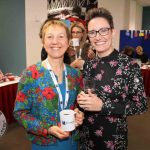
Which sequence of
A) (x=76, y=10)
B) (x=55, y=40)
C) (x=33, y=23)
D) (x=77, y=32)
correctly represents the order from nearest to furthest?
(x=55, y=40)
(x=77, y=32)
(x=33, y=23)
(x=76, y=10)

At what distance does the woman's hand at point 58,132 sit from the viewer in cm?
125

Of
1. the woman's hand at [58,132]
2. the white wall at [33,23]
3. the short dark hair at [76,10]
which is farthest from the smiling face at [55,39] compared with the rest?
the short dark hair at [76,10]

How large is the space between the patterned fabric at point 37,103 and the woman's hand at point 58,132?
0.11 ft

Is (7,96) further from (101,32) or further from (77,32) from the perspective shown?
(101,32)

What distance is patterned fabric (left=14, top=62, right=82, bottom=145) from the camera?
133 cm

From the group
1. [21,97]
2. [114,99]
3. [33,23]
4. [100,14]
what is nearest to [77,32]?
[100,14]

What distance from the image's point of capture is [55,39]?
53.0 inches

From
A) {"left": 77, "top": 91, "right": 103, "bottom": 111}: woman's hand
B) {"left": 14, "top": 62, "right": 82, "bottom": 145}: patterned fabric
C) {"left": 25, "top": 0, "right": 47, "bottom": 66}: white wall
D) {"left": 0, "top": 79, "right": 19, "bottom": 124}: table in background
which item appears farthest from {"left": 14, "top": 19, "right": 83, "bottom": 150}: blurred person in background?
{"left": 25, "top": 0, "right": 47, "bottom": 66}: white wall

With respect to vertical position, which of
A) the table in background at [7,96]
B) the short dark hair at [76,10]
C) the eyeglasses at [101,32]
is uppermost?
the short dark hair at [76,10]

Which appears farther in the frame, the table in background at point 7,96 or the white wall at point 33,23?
the white wall at point 33,23

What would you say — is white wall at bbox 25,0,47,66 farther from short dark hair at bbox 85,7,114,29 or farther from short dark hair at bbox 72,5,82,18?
short dark hair at bbox 85,7,114,29

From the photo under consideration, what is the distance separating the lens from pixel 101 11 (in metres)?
1.41

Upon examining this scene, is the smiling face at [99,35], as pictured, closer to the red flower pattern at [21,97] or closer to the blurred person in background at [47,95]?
the blurred person in background at [47,95]

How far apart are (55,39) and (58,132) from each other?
52cm
